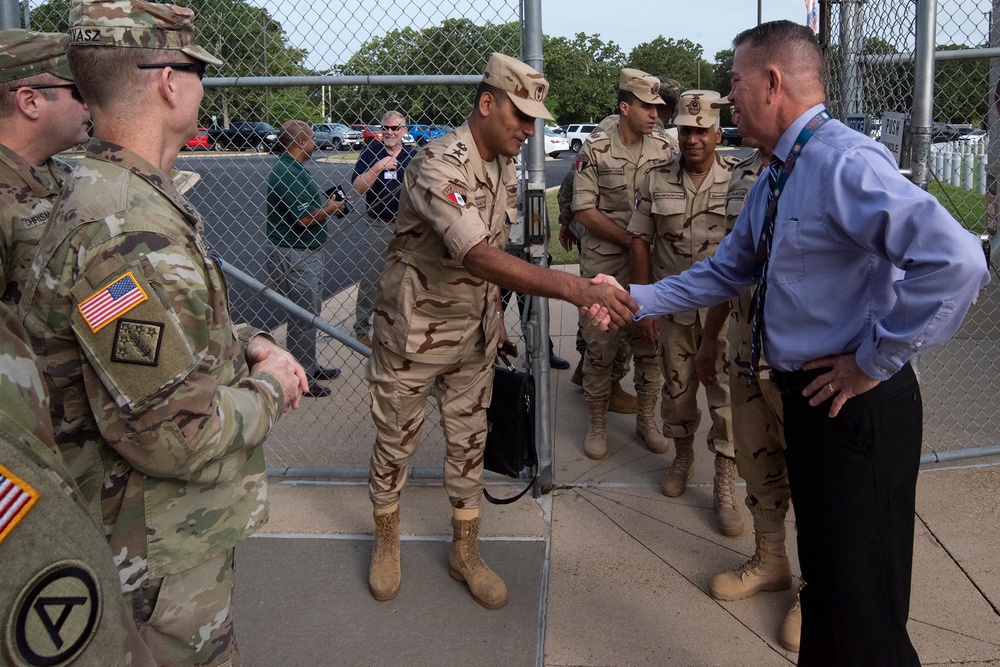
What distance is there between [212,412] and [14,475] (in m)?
0.97

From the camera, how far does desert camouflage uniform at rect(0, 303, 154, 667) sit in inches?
33.6

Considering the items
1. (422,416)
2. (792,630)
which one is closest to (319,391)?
(422,416)

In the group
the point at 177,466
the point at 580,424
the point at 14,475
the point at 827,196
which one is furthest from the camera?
the point at 580,424

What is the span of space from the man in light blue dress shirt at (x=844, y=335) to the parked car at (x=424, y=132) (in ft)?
7.33

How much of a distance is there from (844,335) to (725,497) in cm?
193

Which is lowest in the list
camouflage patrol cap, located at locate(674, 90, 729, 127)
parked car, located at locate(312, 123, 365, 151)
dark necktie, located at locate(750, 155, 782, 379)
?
dark necktie, located at locate(750, 155, 782, 379)

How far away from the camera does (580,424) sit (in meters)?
5.40

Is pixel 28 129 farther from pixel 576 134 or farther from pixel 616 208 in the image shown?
pixel 576 134

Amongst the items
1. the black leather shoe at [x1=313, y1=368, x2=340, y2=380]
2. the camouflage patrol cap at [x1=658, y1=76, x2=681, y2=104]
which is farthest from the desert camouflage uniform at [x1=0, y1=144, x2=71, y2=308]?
the camouflage patrol cap at [x1=658, y1=76, x2=681, y2=104]

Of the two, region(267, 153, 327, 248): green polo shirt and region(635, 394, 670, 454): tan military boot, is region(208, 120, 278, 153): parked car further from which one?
region(635, 394, 670, 454): tan military boot

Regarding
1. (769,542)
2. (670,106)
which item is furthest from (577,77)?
(769,542)

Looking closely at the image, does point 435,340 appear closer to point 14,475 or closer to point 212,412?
point 212,412

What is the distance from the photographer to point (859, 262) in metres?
2.23

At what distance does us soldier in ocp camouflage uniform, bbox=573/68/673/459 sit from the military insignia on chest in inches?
137
